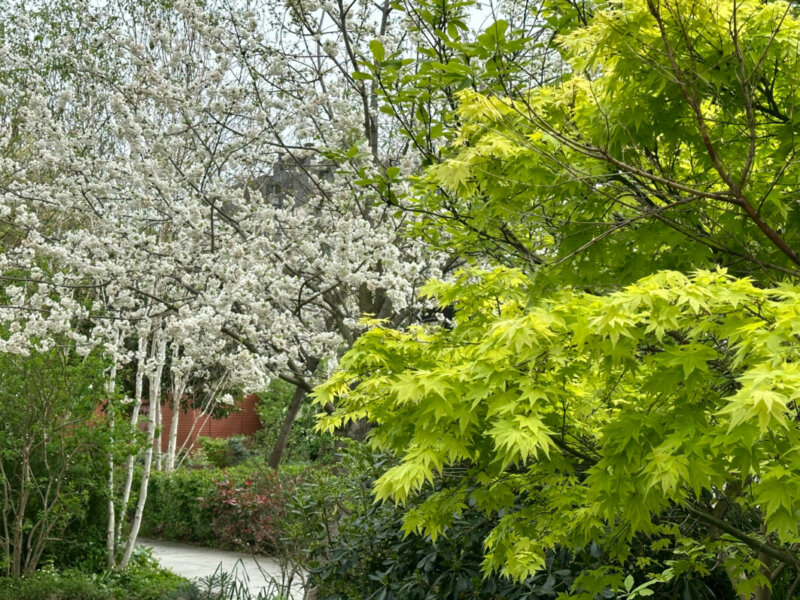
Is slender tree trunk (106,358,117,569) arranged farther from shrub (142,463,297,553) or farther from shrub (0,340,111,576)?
shrub (142,463,297,553)

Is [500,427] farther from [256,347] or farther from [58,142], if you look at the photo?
[58,142]

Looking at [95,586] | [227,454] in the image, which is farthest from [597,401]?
[227,454]

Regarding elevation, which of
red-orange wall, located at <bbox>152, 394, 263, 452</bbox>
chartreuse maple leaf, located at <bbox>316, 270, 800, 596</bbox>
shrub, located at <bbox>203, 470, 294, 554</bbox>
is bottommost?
shrub, located at <bbox>203, 470, 294, 554</bbox>

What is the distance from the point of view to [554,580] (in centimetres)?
441

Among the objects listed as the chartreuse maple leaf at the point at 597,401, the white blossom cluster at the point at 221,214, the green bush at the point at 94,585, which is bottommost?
the green bush at the point at 94,585

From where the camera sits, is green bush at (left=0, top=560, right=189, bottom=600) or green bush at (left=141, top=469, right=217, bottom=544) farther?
green bush at (left=141, top=469, right=217, bottom=544)

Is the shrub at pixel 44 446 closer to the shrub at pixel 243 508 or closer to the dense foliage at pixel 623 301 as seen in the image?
the shrub at pixel 243 508

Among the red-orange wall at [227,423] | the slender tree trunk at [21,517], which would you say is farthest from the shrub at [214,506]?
the red-orange wall at [227,423]

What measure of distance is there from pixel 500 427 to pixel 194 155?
5960 mm

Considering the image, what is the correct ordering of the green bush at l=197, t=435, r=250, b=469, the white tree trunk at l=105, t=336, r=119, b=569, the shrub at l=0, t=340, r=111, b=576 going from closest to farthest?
the shrub at l=0, t=340, r=111, b=576, the white tree trunk at l=105, t=336, r=119, b=569, the green bush at l=197, t=435, r=250, b=469

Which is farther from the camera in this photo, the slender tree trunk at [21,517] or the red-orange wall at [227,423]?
the red-orange wall at [227,423]

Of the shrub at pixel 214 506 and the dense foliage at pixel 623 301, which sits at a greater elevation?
the dense foliage at pixel 623 301

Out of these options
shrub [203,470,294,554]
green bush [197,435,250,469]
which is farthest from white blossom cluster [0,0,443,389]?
green bush [197,435,250,469]

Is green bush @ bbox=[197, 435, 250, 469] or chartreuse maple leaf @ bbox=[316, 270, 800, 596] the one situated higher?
chartreuse maple leaf @ bbox=[316, 270, 800, 596]
